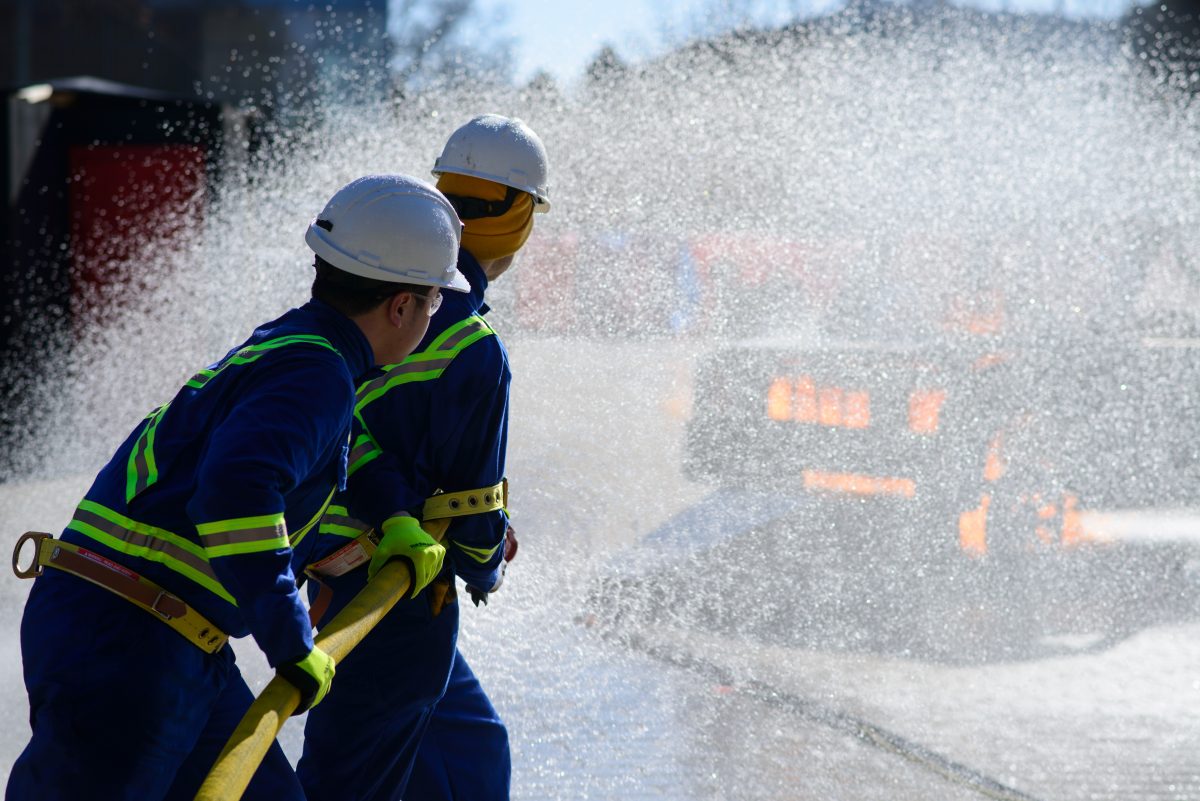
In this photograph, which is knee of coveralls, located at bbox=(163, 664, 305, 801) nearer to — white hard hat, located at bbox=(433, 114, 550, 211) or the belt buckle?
the belt buckle

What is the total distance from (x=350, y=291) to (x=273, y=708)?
64cm

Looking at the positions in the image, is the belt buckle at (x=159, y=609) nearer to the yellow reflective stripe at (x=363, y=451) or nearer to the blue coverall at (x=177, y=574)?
the blue coverall at (x=177, y=574)

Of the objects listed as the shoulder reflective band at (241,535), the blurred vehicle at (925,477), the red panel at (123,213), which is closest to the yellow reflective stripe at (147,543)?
the shoulder reflective band at (241,535)

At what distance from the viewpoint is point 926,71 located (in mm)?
8891

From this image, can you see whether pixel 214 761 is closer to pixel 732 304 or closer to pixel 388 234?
pixel 388 234

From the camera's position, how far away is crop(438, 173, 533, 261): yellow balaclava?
8.41 ft

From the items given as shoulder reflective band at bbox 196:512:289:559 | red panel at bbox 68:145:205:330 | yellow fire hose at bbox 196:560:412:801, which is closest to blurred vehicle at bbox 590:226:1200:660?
yellow fire hose at bbox 196:560:412:801

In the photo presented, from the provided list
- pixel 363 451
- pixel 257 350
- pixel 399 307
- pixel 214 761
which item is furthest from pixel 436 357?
pixel 214 761

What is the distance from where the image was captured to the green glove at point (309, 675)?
1.72 m

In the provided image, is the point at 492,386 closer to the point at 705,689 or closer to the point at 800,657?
the point at 705,689

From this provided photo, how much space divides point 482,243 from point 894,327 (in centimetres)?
346

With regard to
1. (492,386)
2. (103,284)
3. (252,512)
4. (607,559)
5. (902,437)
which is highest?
(252,512)

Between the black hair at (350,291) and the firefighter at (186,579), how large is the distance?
0.04 m

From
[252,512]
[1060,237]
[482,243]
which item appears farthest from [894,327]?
[252,512]
